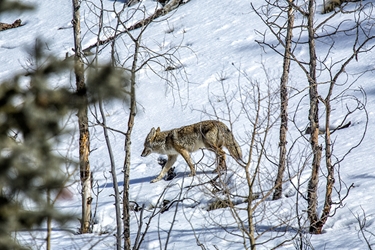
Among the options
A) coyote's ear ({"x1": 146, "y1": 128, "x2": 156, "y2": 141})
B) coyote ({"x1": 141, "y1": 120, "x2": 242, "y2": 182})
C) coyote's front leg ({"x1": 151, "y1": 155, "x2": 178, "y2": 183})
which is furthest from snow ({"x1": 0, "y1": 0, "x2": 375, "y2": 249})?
coyote's ear ({"x1": 146, "y1": 128, "x2": 156, "y2": 141})

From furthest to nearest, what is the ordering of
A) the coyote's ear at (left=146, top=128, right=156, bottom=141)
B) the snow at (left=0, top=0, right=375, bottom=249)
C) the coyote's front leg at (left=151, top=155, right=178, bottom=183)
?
the coyote's ear at (left=146, top=128, right=156, bottom=141)
the coyote's front leg at (left=151, top=155, right=178, bottom=183)
the snow at (left=0, top=0, right=375, bottom=249)

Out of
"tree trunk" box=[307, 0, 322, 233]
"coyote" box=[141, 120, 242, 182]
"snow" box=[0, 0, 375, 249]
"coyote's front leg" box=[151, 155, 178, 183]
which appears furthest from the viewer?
"coyote's front leg" box=[151, 155, 178, 183]

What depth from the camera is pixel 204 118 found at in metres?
16.1

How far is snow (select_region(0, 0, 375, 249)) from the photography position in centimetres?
857

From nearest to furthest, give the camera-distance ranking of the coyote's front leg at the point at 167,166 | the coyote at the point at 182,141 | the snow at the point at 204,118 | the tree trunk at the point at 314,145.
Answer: the tree trunk at the point at 314,145
the snow at the point at 204,118
the coyote at the point at 182,141
the coyote's front leg at the point at 167,166

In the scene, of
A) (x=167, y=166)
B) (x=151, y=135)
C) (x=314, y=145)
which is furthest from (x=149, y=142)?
(x=314, y=145)

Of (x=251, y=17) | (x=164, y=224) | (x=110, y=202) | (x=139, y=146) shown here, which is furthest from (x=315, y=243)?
(x=251, y=17)

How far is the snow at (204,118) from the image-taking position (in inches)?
337

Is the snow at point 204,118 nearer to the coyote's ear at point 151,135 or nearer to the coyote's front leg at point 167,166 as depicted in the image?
the coyote's front leg at point 167,166

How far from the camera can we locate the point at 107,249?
9422 millimetres

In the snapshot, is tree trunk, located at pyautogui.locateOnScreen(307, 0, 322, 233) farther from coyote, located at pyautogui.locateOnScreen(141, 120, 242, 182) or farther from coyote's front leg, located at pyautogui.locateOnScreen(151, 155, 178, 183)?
coyote's front leg, located at pyautogui.locateOnScreen(151, 155, 178, 183)

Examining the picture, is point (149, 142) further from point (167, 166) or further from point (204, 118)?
point (204, 118)

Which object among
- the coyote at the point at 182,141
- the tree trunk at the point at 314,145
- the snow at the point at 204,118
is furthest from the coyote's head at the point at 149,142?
the tree trunk at the point at 314,145

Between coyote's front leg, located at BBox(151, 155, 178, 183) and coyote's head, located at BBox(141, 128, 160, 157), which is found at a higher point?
coyote's head, located at BBox(141, 128, 160, 157)
